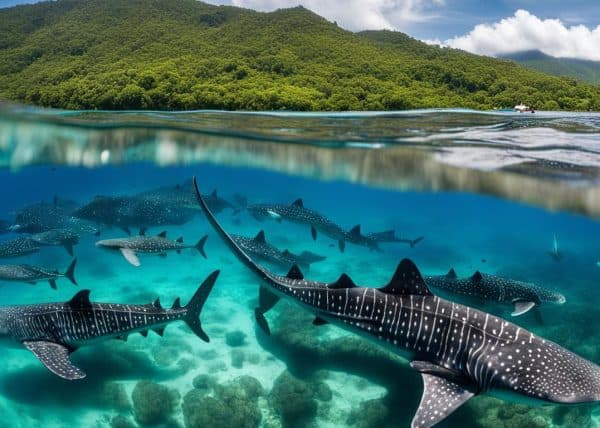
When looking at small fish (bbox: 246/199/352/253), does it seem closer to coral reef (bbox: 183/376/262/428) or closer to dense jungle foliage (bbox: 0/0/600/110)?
coral reef (bbox: 183/376/262/428)

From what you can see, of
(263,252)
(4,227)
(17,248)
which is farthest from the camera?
(4,227)

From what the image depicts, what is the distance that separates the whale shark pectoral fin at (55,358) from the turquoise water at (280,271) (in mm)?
1480

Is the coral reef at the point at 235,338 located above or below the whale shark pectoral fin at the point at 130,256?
below

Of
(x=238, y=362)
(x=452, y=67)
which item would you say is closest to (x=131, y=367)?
(x=238, y=362)

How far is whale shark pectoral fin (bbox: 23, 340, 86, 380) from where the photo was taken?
5853mm

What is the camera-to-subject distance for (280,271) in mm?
12352

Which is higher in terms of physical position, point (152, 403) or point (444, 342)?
point (444, 342)

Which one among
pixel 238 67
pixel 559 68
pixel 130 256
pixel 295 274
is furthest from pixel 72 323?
pixel 559 68

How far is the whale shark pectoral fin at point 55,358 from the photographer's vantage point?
5853mm

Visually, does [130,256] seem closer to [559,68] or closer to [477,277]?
[477,277]

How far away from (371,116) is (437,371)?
14468mm

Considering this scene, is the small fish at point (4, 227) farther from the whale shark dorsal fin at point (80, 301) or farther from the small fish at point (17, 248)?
the whale shark dorsal fin at point (80, 301)

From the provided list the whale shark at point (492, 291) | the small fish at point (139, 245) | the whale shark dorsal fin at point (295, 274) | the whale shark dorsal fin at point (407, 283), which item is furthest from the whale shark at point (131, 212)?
the whale shark dorsal fin at point (407, 283)

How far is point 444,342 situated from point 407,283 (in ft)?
2.67
